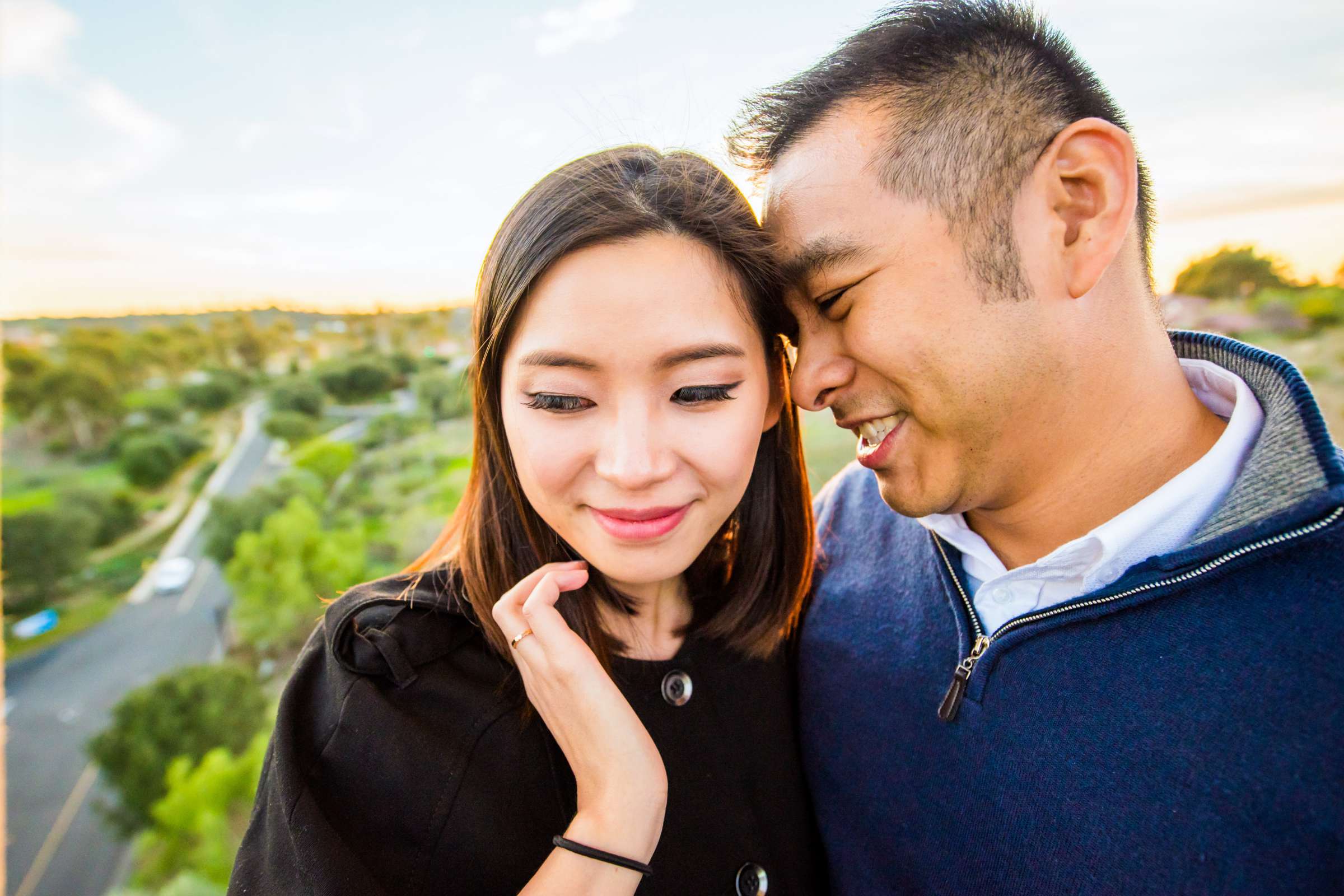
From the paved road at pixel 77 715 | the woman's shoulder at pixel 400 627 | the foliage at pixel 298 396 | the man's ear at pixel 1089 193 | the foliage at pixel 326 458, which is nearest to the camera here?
the woman's shoulder at pixel 400 627

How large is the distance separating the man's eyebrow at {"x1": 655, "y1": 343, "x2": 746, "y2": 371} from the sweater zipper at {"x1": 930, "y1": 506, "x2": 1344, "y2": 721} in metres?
0.83

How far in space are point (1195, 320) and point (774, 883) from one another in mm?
4419

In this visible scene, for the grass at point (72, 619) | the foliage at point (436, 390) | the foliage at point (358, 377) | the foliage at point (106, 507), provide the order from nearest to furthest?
1. the grass at point (72, 619)
2. the foliage at point (436, 390)
3. the foliage at point (106, 507)
4. the foliage at point (358, 377)

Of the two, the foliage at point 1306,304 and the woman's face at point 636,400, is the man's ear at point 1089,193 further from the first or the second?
the foliage at point 1306,304

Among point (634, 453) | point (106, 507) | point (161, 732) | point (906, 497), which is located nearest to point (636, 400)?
point (634, 453)

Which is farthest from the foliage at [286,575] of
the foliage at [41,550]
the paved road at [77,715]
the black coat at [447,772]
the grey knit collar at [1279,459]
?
the grey knit collar at [1279,459]

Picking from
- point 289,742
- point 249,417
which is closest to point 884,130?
point 289,742

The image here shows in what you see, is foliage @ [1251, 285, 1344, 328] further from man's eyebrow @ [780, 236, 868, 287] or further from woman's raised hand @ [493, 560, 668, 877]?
woman's raised hand @ [493, 560, 668, 877]

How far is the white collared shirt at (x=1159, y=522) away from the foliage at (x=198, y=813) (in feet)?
40.4

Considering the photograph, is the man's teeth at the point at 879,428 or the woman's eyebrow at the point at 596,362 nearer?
the woman's eyebrow at the point at 596,362

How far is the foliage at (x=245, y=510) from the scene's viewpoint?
774 inches

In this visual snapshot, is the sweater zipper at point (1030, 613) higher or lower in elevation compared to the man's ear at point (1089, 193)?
lower

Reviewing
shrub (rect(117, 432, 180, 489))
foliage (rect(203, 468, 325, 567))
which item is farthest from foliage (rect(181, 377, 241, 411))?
foliage (rect(203, 468, 325, 567))

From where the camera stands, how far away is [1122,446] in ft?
5.13
